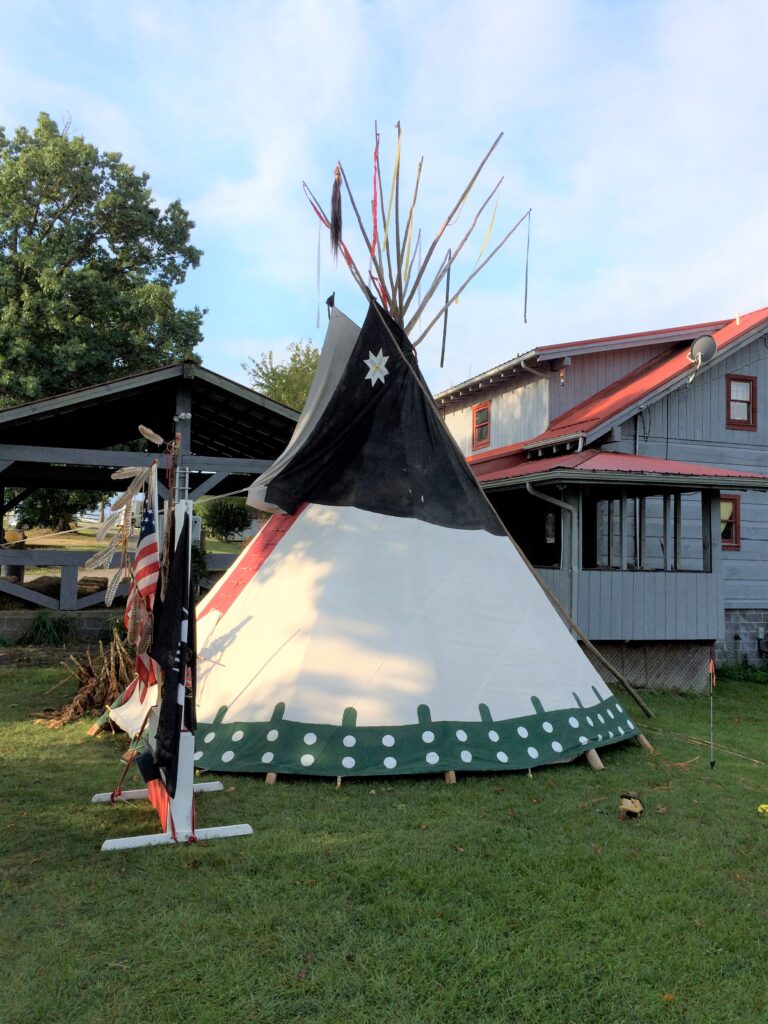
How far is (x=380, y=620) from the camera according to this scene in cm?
658

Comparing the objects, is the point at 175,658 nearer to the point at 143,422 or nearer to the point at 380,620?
the point at 380,620

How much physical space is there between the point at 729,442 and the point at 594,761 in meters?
10.7

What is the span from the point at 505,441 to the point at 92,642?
383 inches

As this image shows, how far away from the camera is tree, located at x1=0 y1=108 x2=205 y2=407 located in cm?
1786

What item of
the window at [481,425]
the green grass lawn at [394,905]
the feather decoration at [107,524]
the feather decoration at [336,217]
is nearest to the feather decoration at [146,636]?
the feather decoration at [107,524]

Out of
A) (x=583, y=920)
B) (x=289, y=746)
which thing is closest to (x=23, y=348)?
(x=289, y=746)

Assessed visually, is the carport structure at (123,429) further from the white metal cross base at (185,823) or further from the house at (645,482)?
the white metal cross base at (185,823)

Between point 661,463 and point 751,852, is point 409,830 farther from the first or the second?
point 661,463

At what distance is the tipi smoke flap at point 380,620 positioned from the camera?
238 inches

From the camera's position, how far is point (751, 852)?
194 inches

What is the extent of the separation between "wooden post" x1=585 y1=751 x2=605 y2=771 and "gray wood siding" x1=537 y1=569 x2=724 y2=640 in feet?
16.3

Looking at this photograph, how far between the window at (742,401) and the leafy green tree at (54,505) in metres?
15.8

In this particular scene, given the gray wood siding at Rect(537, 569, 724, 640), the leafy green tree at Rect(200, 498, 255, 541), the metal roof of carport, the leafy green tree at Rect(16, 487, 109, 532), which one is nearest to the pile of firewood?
the metal roof of carport

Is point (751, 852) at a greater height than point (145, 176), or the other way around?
point (145, 176)
